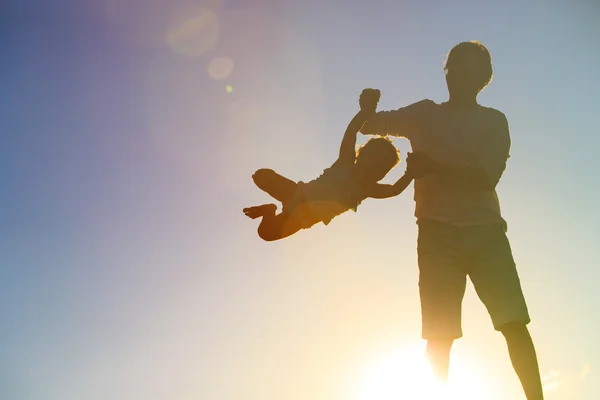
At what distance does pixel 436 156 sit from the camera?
189 inches

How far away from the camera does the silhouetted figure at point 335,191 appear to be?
5.75 meters

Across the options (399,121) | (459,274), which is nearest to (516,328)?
(459,274)

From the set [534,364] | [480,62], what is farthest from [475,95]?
[534,364]

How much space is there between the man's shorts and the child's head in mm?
1382

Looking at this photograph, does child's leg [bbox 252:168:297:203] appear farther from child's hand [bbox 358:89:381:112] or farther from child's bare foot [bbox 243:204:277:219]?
child's hand [bbox 358:89:381:112]

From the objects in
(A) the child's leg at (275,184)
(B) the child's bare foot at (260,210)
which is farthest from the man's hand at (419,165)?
(B) the child's bare foot at (260,210)

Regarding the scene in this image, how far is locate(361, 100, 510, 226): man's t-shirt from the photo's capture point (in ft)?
15.2

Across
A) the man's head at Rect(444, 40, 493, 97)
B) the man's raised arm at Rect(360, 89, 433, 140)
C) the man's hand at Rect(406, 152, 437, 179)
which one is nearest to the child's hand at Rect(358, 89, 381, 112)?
the man's raised arm at Rect(360, 89, 433, 140)

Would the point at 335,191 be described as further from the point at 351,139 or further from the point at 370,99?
the point at 370,99

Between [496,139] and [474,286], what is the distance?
53.8 inches

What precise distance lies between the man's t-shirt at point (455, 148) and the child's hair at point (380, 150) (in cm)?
76

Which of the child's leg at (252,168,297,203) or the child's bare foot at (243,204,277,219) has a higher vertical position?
the child's leg at (252,168,297,203)

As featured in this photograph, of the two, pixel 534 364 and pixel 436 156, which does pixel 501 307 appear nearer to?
pixel 534 364

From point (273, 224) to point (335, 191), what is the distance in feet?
2.65
